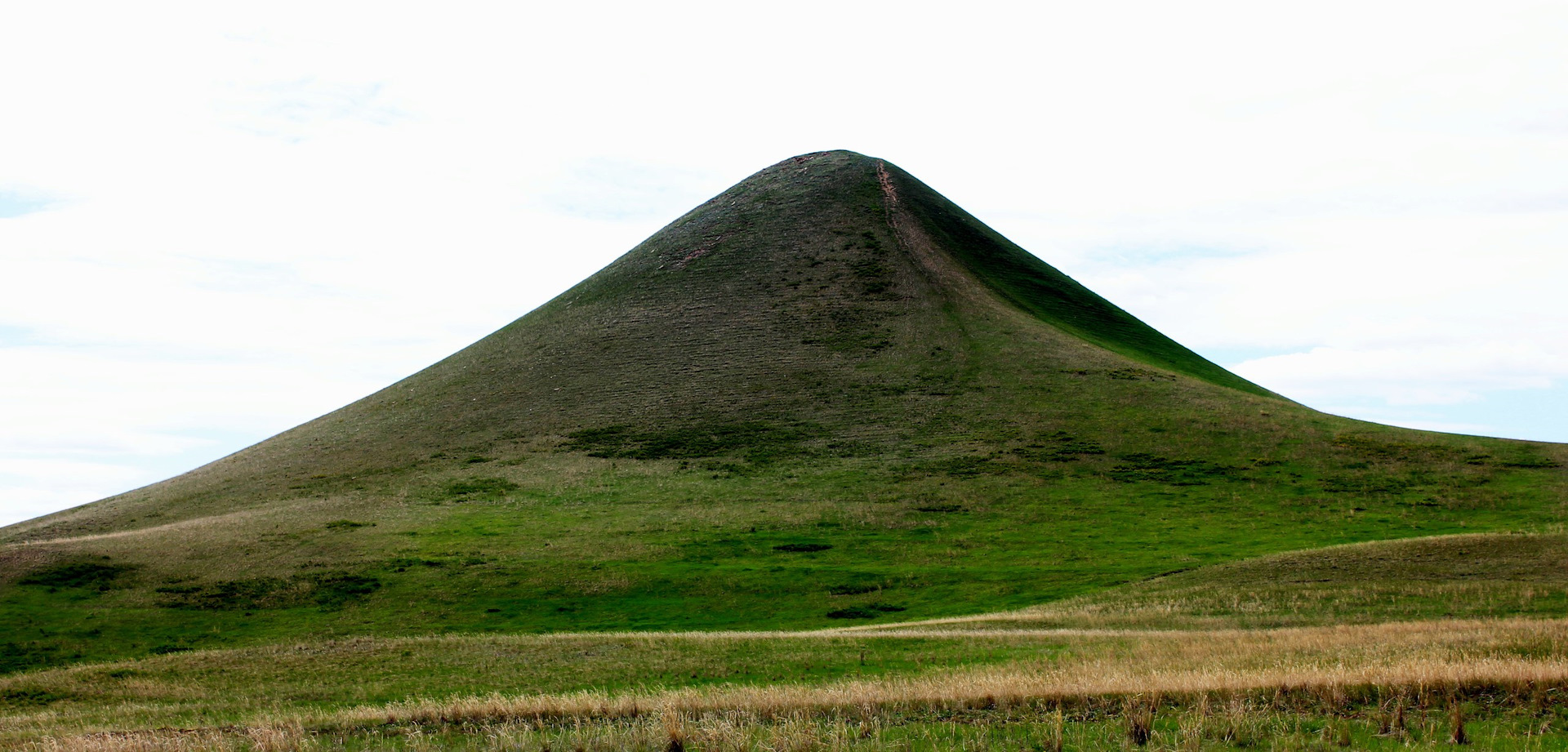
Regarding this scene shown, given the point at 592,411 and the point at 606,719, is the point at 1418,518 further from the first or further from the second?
the point at 592,411

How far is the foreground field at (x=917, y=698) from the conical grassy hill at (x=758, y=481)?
1461 cm

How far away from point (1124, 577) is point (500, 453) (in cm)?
4947

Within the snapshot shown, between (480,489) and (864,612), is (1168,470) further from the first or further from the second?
(480,489)

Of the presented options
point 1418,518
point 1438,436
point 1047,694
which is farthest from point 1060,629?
point 1438,436

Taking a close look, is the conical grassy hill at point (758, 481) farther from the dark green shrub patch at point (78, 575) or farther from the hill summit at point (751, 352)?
the hill summit at point (751, 352)

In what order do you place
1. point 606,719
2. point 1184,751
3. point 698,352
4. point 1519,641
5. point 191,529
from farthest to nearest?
1. point 698,352
2. point 191,529
3. point 1519,641
4. point 606,719
5. point 1184,751

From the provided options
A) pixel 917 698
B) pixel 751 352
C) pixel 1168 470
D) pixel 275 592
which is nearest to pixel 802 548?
pixel 275 592

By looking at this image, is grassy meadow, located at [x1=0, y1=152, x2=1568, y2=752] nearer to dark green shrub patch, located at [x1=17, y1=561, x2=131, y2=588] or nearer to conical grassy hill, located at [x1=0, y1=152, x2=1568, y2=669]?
dark green shrub patch, located at [x1=17, y1=561, x2=131, y2=588]

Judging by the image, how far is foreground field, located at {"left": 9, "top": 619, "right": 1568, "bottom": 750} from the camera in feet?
46.6

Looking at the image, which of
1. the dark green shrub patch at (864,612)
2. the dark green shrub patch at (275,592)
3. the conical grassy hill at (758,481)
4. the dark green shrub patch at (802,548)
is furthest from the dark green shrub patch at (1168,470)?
the dark green shrub patch at (275,592)

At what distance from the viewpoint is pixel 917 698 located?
55.0 feet

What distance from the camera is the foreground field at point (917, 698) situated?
560 inches

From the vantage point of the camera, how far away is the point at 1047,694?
1680 centimetres

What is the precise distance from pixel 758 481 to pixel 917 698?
170 ft
